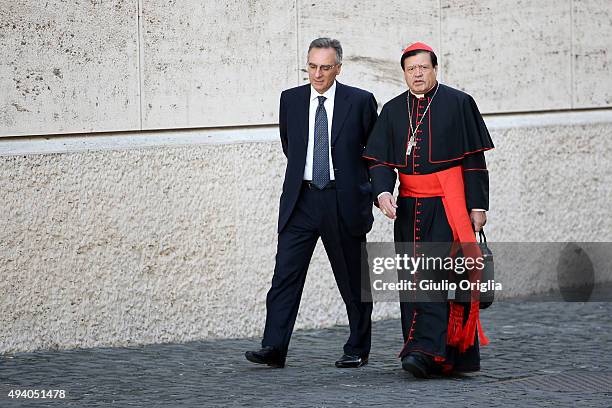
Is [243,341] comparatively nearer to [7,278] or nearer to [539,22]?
[7,278]

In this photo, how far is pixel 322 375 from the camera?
7797 mm

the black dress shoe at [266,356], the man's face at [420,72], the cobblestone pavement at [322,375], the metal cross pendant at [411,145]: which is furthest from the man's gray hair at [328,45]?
the cobblestone pavement at [322,375]

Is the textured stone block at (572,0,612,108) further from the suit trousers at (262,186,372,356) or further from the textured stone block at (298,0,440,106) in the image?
the suit trousers at (262,186,372,356)

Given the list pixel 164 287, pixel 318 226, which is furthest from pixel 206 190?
pixel 318 226

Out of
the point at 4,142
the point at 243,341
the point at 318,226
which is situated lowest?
the point at 243,341

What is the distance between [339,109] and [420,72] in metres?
0.60

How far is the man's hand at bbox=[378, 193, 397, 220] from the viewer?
757 centimetres

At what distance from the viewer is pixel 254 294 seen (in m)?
9.41

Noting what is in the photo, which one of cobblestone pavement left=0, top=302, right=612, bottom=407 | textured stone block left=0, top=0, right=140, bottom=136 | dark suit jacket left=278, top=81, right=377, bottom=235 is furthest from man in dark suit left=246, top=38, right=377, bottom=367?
textured stone block left=0, top=0, right=140, bottom=136

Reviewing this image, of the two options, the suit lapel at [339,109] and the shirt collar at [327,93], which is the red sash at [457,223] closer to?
the suit lapel at [339,109]

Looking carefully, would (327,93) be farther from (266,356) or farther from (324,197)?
(266,356)

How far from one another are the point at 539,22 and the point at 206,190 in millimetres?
3361

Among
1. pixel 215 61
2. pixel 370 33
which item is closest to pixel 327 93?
pixel 215 61

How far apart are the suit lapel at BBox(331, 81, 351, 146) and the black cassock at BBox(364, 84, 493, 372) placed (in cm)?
29
